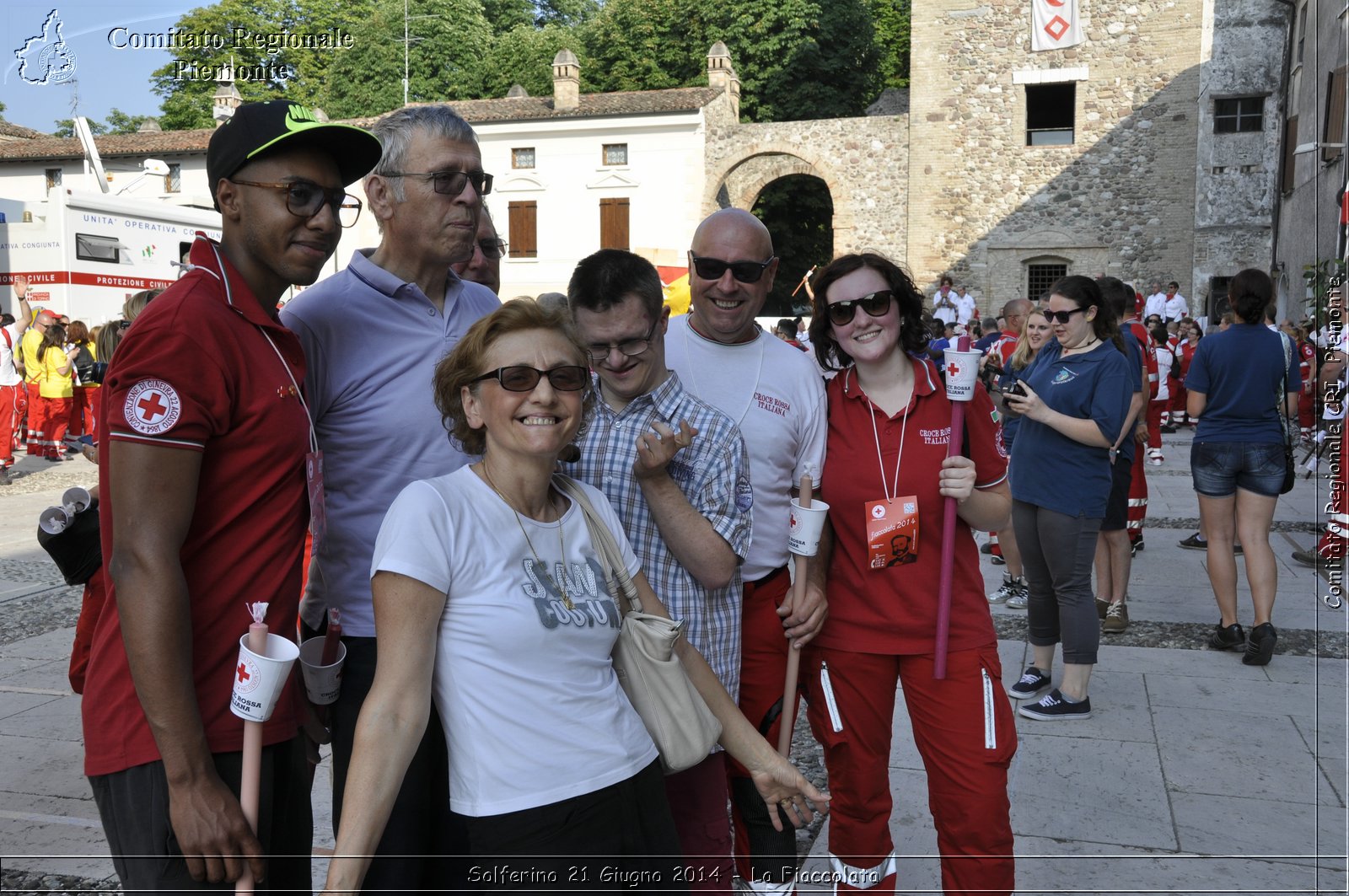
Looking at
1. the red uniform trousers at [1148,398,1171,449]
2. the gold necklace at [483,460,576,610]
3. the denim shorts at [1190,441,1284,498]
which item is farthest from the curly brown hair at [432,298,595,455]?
the red uniform trousers at [1148,398,1171,449]

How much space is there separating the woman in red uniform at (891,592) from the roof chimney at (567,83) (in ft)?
104

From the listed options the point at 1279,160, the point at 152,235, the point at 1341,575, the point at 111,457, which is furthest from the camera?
the point at 1279,160

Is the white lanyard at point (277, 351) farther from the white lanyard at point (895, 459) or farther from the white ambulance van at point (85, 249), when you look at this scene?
the white ambulance van at point (85, 249)

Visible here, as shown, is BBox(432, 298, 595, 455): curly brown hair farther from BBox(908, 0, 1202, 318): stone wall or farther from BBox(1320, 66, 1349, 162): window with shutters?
BBox(908, 0, 1202, 318): stone wall

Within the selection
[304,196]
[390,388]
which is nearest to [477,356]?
[390,388]

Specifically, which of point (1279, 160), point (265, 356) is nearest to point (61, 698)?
point (265, 356)

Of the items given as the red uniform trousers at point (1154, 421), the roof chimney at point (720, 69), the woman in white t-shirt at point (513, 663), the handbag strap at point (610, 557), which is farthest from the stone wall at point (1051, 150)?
the woman in white t-shirt at point (513, 663)

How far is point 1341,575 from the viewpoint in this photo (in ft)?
23.0

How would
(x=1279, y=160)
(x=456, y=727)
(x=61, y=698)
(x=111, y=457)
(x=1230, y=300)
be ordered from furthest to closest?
(x=1279, y=160), (x=1230, y=300), (x=61, y=698), (x=456, y=727), (x=111, y=457)

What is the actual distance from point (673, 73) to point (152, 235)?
25.4 metres

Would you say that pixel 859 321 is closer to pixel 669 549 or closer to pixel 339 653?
pixel 669 549

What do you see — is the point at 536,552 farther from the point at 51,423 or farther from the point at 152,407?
the point at 51,423

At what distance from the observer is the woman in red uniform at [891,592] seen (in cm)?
297

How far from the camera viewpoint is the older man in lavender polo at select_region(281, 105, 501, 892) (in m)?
2.17
